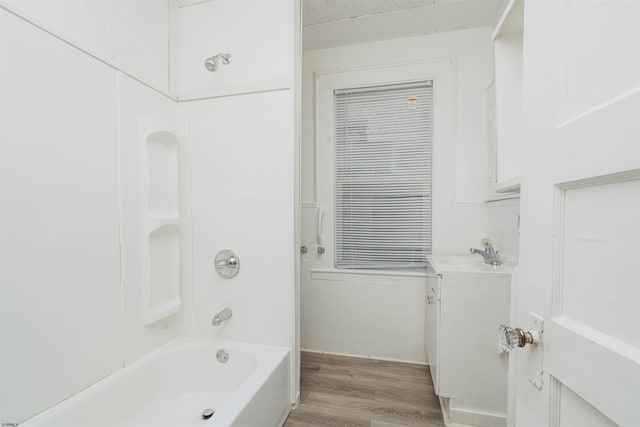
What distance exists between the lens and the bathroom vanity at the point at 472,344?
1.51m

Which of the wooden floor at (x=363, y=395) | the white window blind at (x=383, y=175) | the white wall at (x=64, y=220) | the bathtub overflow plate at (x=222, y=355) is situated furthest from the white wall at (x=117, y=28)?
the wooden floor at (x=363, y=395)

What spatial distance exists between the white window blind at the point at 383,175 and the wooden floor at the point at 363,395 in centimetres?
83

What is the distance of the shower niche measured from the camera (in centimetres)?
151

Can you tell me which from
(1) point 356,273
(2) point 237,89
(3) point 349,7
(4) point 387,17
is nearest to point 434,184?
(1) point 356,273

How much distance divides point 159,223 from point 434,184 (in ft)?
6.75

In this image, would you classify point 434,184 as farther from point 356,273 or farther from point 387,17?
point 387,17

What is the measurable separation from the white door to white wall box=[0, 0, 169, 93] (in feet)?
5.62

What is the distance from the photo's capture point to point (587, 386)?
460 millimetres

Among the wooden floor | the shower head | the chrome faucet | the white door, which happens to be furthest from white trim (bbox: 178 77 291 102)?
the wooden floor

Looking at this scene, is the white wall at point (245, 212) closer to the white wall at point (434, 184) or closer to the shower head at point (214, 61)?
the shower head at point (214, 61)

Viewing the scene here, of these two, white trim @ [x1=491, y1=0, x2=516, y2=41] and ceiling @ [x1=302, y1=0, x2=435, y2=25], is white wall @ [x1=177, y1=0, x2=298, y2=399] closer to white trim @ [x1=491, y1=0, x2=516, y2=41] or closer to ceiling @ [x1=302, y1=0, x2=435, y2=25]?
ceiling @ [x1=302, y1=0, x2=435, y2=25]

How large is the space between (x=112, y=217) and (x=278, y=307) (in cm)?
103

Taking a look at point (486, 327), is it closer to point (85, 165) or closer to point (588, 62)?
point (588, 62)

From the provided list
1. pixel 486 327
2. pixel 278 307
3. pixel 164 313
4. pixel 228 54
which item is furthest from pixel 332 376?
pixel 228 54
